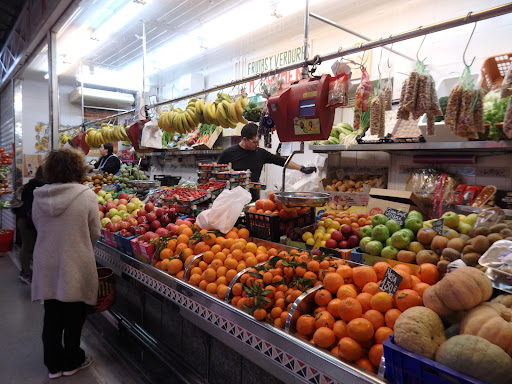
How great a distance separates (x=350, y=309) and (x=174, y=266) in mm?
1395

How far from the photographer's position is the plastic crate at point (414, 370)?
1061 mm

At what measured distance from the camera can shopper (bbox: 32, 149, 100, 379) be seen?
270 centimetres

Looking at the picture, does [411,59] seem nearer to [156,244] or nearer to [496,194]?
[496,194]

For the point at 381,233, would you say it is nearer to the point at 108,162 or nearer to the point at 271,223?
the point at 271,223

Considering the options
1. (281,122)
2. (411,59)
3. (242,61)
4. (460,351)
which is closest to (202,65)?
(242,61)

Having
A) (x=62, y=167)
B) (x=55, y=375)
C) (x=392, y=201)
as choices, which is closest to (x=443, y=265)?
(x=392, y=201)

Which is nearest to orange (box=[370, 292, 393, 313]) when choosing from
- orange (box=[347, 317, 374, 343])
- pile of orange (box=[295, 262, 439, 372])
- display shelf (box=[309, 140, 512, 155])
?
pile of orange (box=[295, 262, 439, 372])

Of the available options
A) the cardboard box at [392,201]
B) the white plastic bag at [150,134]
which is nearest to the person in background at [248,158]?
the white plastic bag at [150,134]

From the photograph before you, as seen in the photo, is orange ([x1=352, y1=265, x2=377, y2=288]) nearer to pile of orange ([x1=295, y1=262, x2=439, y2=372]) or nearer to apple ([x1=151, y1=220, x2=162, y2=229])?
pile of orange ([x1=295, y1=262, x2=439, y2=372])

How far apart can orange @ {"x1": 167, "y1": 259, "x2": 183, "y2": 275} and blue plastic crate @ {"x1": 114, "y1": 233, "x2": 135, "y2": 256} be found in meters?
0.78

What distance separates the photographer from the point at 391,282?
5.16ft

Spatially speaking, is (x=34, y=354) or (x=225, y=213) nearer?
(x=225, y=213)

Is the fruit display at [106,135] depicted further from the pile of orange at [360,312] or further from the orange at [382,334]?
the orange at [382,334]

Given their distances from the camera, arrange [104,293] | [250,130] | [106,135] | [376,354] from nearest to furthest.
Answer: [376,354] → [104,293] → [250,130] → [106,135]
